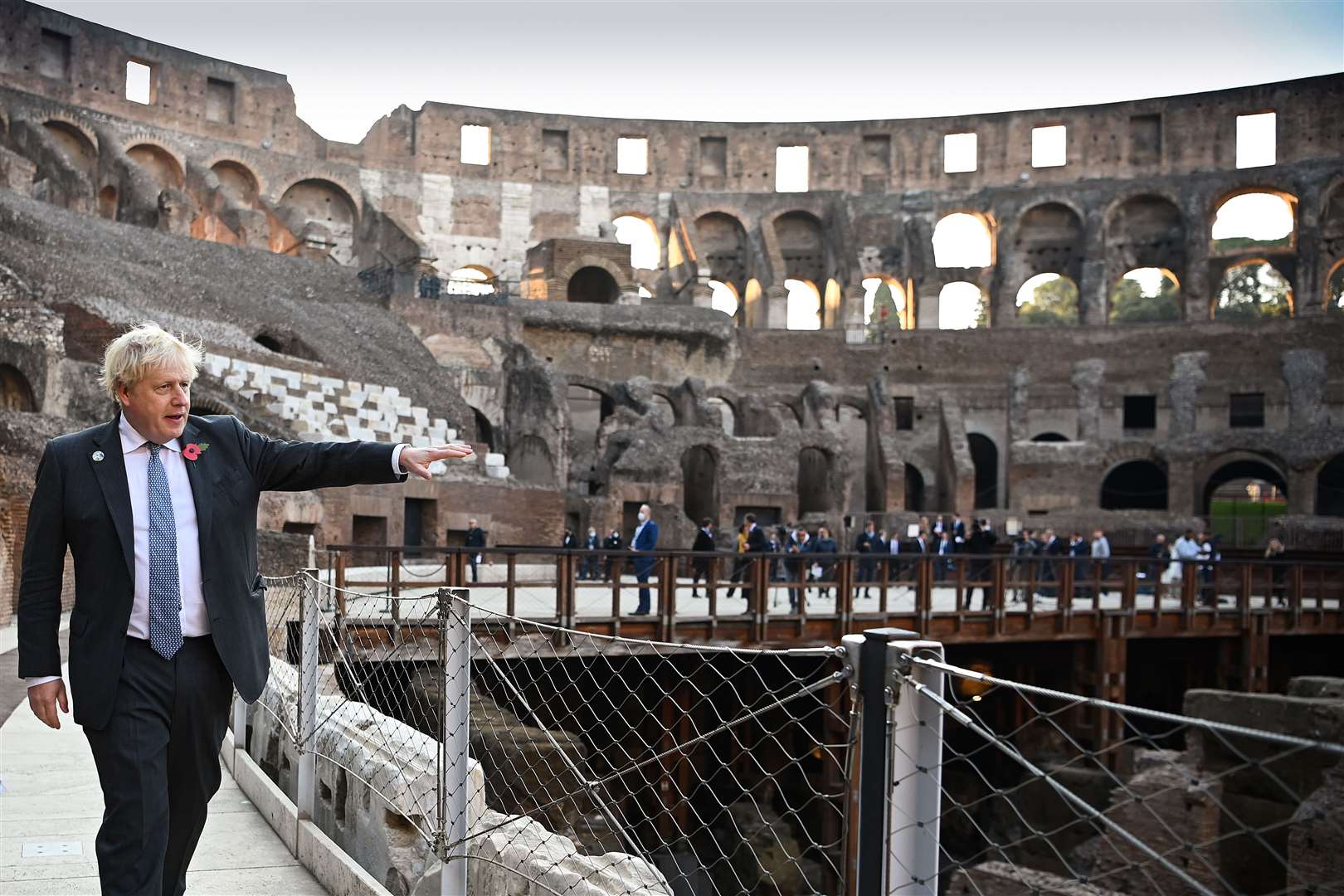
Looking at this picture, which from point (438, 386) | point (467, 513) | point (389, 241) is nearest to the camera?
point (467, 513)

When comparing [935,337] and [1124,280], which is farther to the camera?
[1124,280]

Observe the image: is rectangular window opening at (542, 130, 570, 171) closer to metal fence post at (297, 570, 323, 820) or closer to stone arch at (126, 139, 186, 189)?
stone arch at (126, 139, 186, 189)

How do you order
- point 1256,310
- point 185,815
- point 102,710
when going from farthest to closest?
point 1256,310
point 185,815
point 102,710

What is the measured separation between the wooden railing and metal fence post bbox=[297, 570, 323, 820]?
21.3 feet

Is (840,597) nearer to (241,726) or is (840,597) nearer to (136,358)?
(241,726)

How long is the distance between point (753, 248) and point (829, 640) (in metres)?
32.4

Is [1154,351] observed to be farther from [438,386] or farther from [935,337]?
[438,386]

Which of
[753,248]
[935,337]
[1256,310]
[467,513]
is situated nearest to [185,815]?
[467,513]

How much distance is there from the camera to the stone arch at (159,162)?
4169 cm

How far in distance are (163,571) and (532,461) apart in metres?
26.8

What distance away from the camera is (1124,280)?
2347 inches

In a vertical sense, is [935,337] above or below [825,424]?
above

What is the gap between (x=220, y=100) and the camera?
4447cm

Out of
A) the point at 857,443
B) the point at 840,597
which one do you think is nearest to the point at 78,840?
the point at 840,597
